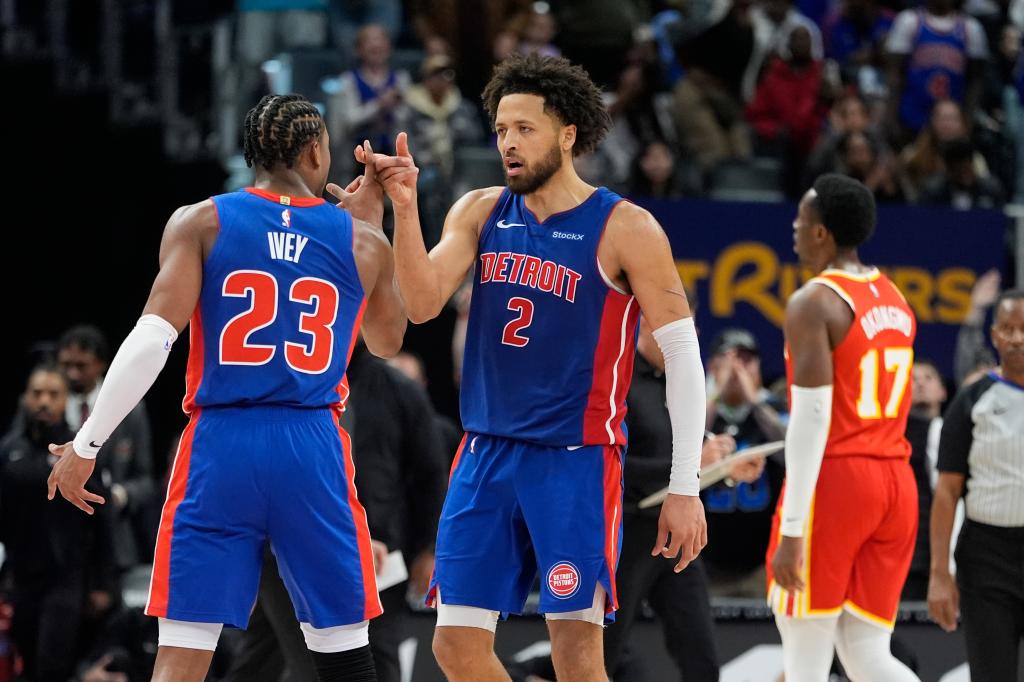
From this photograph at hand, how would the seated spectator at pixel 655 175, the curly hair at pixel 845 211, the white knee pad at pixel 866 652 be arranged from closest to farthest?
the white knee pad at pixel 866 652 < the curly hair at pixel 845 211 < the seated spectator at pixel 655 175

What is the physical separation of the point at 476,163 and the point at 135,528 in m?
3.51

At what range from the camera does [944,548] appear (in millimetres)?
6324

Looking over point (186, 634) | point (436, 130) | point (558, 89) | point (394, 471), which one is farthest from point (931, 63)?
point (186, 634)

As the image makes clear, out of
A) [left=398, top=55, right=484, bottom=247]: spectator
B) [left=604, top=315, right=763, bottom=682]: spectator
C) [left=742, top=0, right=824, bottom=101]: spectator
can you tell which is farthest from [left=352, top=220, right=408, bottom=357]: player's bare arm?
[left=742, top=0, right=824, bottom=101]: spectator

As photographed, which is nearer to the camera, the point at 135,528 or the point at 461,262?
the point at 461,262

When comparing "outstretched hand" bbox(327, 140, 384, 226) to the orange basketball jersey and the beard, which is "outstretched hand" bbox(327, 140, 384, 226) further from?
the orange basketball jersey

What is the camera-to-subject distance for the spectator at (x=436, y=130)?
10609mm

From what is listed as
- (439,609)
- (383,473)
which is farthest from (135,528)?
(439,609)

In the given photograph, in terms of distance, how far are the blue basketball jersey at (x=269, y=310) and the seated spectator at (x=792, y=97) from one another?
8.34 meters

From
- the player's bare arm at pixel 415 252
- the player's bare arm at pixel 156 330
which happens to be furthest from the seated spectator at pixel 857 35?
the player's bare arm at pixel 156 330

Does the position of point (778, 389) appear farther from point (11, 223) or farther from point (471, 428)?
point (11, 223)

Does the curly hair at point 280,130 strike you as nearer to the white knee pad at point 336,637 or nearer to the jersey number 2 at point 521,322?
the jersey number 2 at point 521,322

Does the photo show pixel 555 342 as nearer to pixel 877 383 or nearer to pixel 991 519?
pixel 877 383

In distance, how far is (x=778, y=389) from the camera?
385 inches
